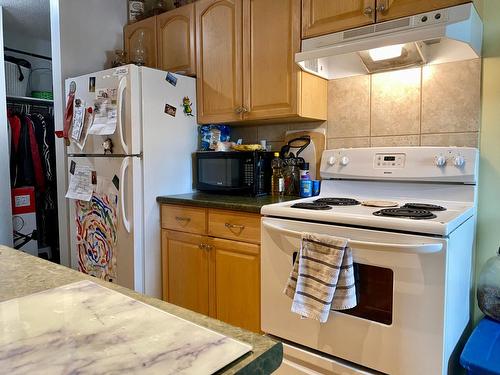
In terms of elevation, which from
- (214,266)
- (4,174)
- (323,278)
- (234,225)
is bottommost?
(214,266)

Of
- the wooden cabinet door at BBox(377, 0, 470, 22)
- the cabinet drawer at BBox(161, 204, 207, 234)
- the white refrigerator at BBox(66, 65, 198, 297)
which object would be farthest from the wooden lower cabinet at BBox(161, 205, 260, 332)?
the wooden cabinet door at BBox(377, 0, 470, 22)

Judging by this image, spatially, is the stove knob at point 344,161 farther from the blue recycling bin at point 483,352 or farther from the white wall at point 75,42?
the white wall at point 75,42

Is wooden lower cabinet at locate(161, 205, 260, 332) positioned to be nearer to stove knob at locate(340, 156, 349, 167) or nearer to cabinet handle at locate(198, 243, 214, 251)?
cabinet handle at locate(198, 243, 214, 251)

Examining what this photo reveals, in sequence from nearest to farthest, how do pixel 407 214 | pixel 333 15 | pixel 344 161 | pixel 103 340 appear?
1. pixel 103 340
2. pixel 407 214
3. pixel 333 15
4. pixel 344 161

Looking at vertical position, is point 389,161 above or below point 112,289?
above

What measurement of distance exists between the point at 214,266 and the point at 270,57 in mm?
1190

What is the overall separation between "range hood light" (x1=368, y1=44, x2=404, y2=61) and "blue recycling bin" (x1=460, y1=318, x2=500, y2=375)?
1262 millimetres

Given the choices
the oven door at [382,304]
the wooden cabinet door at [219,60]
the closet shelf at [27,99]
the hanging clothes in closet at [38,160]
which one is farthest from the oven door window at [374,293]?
the closet shelf at [27,99]

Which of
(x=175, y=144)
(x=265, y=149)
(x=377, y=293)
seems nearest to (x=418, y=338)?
(x=377, y=293)

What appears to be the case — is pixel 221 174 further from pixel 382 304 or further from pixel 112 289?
pixel 112 289

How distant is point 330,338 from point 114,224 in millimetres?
1435

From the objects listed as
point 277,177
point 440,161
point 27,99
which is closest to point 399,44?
point 440,161

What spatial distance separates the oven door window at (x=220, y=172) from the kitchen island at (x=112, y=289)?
52.4 inches

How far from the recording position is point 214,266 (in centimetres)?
204
